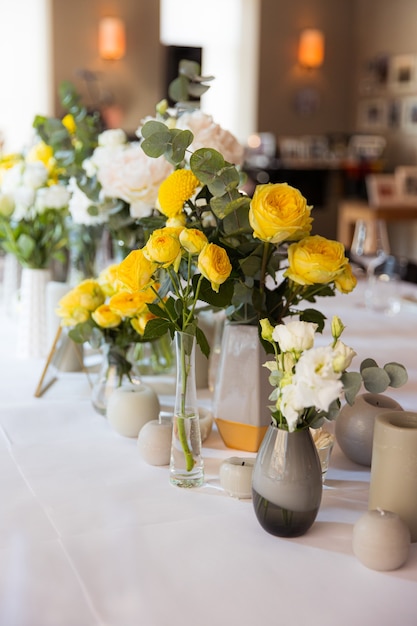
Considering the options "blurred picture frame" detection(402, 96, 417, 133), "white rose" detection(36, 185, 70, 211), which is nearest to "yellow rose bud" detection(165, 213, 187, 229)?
"white rose" detection(36, 185, 70, 211)

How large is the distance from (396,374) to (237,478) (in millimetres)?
261

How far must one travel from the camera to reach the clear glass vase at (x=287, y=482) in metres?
0.94

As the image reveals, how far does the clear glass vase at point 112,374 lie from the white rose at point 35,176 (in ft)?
1.87

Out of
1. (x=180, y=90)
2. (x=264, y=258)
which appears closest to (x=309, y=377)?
(x=264, y=258)

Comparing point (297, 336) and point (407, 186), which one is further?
point (407, 186)

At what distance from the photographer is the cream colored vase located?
1.23 metres

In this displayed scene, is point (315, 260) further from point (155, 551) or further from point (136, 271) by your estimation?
point (155, 551)

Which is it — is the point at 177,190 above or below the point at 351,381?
above

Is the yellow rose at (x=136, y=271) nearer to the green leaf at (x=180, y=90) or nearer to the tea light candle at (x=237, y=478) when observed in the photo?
the tea light candle at (x=237, y=478)

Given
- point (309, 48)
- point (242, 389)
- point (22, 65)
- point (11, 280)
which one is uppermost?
point (309, 48)

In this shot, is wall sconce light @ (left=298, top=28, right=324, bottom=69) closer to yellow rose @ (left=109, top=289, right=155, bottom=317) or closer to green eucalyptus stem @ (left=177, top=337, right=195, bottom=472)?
yellow rose @ (left=109, top=289, right=155, bottom=317)

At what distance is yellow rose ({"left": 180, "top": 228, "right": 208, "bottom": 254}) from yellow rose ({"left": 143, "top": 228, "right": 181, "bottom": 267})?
0.01 meters

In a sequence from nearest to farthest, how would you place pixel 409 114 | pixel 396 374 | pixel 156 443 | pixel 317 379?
pixel 317 379, pixel 396 374, pixel 156 443, pixel 409 114

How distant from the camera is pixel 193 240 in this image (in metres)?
1.07
